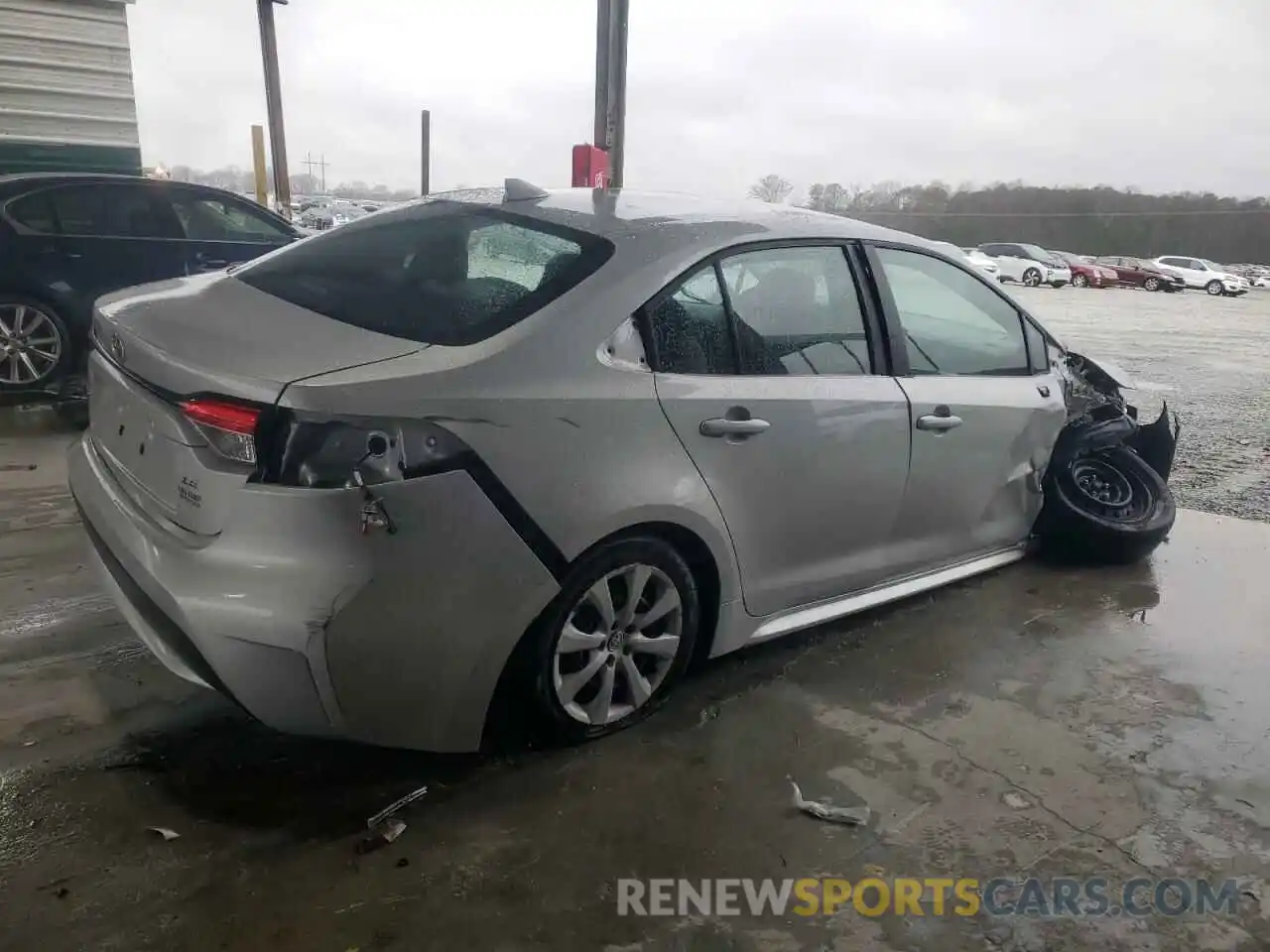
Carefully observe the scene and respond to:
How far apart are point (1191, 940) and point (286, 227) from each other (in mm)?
6771

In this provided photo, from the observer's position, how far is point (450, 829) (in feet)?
7.19

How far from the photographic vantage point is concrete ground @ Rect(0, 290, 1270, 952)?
194 cm

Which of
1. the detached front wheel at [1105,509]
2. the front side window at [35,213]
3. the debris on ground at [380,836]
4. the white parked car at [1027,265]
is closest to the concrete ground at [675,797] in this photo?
the debris on ground at [380,836]

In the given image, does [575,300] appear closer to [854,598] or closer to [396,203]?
[396,203]

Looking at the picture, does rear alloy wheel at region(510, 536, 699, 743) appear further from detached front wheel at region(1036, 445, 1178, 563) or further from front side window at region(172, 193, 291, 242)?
front side window at region(172, 193, 291, 242)

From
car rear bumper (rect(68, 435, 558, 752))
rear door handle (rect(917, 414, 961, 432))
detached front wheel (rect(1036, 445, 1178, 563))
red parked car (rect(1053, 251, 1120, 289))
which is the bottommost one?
red parked car (rect(1053, 251, 1120, 289))

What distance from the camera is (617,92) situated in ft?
27.8

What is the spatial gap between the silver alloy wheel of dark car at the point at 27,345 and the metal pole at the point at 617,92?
453cm

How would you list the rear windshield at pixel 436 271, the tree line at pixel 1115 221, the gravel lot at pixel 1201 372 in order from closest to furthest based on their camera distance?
the rear windshield at pixel 436 271 < the gravel lot at pixel 1201 372 < the tree line at pixel 1115 221

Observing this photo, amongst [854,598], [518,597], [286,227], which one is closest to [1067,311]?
[286,227]

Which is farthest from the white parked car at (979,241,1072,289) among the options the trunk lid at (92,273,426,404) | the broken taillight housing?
the broken taillight housing

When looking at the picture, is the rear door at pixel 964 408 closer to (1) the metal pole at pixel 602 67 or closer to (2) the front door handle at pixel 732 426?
(2) the front door handle at pixel 732 426

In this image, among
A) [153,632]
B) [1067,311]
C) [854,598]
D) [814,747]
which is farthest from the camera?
[1067,311]

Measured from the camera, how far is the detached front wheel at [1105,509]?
396cm
